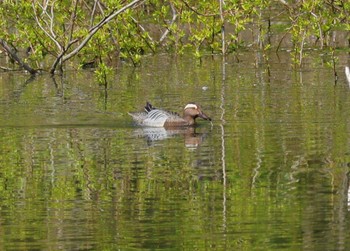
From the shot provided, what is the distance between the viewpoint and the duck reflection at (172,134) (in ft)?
50.2

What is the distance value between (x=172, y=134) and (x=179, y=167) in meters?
3.40

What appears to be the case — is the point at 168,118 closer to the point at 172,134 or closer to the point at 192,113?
the point at 192,113

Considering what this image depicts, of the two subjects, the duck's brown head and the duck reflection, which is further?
the duck's brown head

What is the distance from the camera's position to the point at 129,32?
80.5ft

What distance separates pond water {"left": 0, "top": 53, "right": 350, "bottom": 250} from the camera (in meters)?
9.95

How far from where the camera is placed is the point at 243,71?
22.9 metres

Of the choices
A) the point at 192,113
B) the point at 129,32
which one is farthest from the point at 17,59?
the point at 192,113

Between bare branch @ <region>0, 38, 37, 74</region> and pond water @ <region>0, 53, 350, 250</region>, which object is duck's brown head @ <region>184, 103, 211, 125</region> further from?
bare branch @ <region>0, 38, 37, 74</region>

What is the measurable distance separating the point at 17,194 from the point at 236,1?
1025 cm

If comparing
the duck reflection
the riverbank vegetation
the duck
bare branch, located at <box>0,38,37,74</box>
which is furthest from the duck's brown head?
bare branch, located at <box>0,38,37,74</box>

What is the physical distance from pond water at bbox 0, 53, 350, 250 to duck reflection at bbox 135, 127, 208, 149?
30mm

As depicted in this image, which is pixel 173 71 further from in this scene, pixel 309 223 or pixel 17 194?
pixel 309 223

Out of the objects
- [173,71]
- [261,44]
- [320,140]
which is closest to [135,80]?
[173,71]

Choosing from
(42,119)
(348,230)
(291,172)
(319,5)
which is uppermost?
(319,5)
